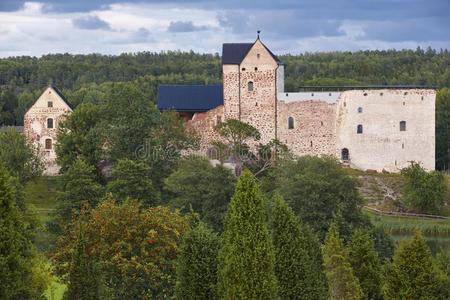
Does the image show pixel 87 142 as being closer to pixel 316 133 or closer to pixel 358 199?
pixel 316 133

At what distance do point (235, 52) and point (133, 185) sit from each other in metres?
16.2

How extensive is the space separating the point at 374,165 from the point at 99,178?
14.4m

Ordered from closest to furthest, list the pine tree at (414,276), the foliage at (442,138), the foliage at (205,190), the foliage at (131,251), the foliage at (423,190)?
the pine tree at (414,276), the foliage at (131,251), the foliage at (205,190), the foliage at (423,190), the foliage at (442,138)

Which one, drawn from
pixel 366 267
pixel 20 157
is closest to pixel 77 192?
pixel 20 157

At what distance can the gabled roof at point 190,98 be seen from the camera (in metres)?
60.1

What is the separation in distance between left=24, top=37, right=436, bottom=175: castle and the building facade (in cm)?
822

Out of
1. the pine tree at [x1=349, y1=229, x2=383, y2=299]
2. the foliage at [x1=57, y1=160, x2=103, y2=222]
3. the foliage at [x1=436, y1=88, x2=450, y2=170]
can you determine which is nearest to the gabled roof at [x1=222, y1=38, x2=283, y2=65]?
the foliage at [x1=57, y1=160, x2=103, y2=222]

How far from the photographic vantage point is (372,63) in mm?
108688

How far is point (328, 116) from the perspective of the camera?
191 feet

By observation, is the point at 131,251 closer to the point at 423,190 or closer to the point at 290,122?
the point at 423,190

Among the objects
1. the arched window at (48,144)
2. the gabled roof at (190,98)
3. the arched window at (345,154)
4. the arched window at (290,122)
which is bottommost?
the arched window at (345,154)

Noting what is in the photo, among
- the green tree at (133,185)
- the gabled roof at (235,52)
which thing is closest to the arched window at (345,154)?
the gabled roof at (235,52)

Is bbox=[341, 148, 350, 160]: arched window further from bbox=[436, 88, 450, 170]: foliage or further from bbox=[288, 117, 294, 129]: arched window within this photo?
bbox=[436, 88, 450, 170]: foliage

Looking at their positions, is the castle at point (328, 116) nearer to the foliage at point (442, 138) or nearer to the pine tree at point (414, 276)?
the foliage at point (442, 138)
